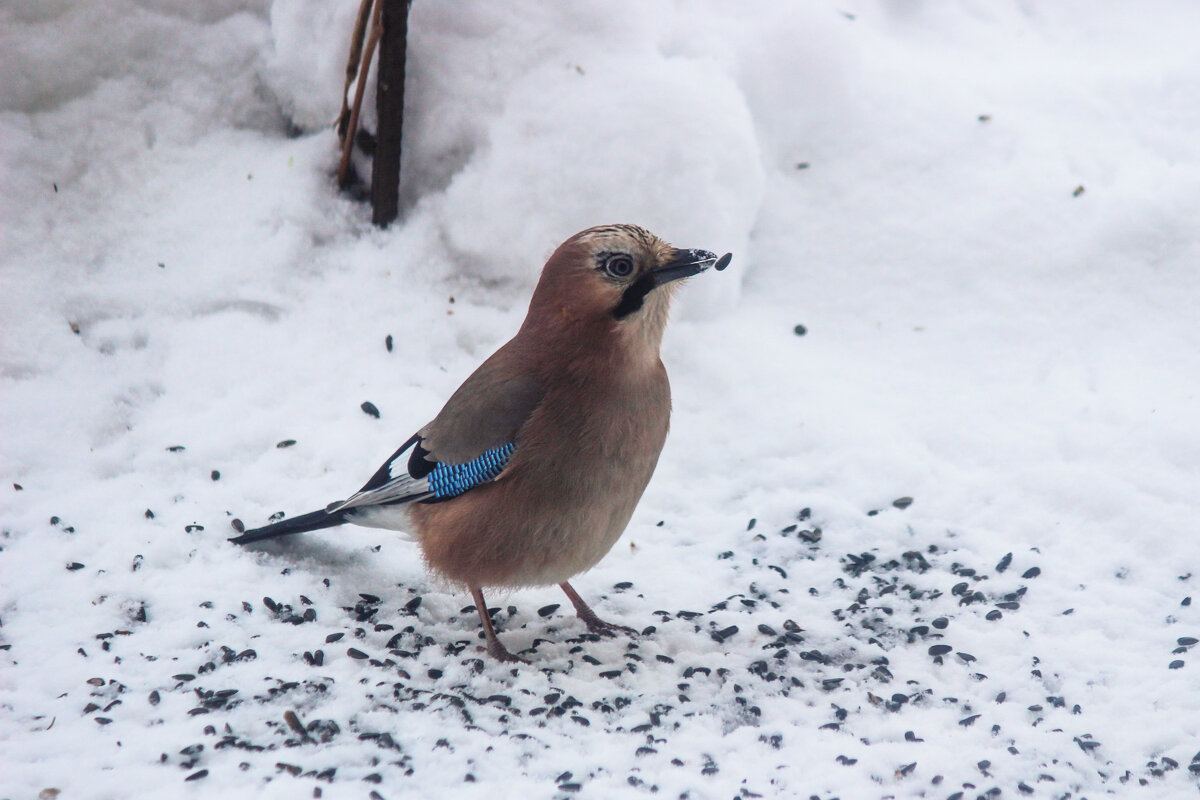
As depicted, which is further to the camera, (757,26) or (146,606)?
(757,26)

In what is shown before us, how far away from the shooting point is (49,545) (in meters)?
3.34

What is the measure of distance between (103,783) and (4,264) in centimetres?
262

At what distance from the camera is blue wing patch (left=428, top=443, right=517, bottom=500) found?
304 cm

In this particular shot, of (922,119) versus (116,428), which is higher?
(922,119)

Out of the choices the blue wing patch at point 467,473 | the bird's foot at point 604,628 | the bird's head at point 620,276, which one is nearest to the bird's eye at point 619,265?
the bird's head at point 620,276

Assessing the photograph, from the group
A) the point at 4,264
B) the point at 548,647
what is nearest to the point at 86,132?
the point at 4,264

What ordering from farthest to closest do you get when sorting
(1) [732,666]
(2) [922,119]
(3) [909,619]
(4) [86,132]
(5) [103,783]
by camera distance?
(2) [922,119], (4) [86,132], (3) [909,619], (1) [732,666], (5) [103,783]

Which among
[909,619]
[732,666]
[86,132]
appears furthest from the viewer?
[86,132]

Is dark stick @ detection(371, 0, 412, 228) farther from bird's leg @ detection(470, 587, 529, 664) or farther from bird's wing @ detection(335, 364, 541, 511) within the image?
bird's leg @ detection(470, 587, 529, 664)

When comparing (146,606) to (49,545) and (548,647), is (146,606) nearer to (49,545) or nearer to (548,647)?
(49,545)

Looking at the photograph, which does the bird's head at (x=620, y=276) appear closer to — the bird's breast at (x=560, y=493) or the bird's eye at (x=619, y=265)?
the bird's eye at (x=619, y=265)

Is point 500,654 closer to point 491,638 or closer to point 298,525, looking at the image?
point 491,638

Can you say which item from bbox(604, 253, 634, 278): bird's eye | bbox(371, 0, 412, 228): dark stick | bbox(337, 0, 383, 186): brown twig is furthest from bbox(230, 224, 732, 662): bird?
bbox(337, 0, 383, 186): brown twig

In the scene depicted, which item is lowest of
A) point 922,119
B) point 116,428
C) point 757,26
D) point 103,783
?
point 103,783
